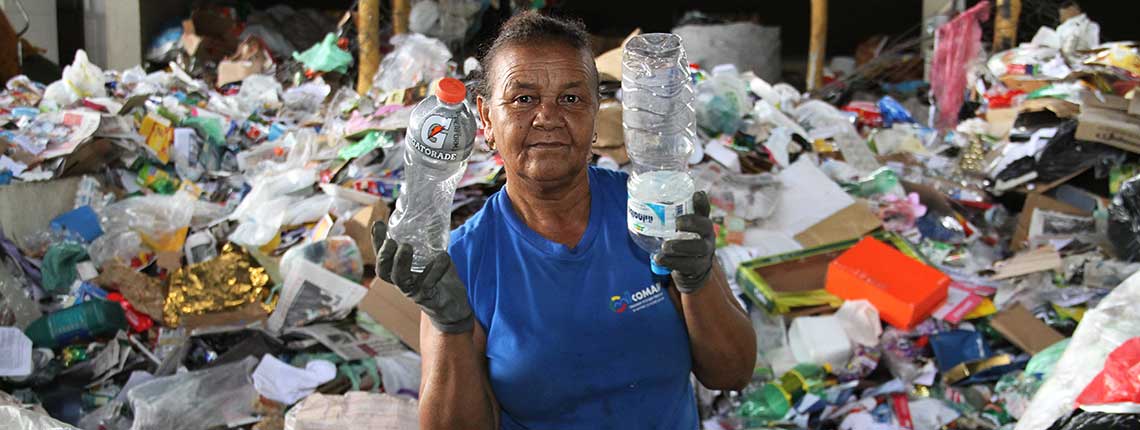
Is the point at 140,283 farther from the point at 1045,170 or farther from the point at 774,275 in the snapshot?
the point at 1045,170

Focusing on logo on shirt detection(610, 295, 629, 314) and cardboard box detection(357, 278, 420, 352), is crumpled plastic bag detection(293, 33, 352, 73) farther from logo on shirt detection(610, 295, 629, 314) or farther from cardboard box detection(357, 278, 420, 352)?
logo on shirt detection(610, 295, 629, 314)

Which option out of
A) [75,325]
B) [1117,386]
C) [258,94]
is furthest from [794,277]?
[258,94]

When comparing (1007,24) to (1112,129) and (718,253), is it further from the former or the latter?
(718,253)

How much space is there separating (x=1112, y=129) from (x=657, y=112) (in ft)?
12.3

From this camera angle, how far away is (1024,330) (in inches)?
151

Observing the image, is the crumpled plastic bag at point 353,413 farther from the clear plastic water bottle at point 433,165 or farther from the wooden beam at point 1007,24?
the wooden beam at point 1007,24

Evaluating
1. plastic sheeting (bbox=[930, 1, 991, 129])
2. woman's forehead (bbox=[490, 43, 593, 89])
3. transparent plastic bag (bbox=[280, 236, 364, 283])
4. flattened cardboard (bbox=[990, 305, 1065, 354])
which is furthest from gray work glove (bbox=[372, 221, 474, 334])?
plastic sheeting (bbox=[930, 1, 991, 129])

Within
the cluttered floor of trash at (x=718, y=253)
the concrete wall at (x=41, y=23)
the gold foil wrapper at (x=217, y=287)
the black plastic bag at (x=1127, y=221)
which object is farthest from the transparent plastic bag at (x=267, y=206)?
the concrete wall at (x=41, y=23)

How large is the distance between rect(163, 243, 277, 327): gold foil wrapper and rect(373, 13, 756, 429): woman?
2.42 metres

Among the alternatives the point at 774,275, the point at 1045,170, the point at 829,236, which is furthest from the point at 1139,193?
the point at 774,275

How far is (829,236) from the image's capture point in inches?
177

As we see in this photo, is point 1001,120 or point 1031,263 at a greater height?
point 1001,120

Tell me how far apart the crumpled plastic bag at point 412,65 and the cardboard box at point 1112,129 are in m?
3.89

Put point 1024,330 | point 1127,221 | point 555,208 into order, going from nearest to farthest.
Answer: point 555,208, point 1024,330, point 1127,221
